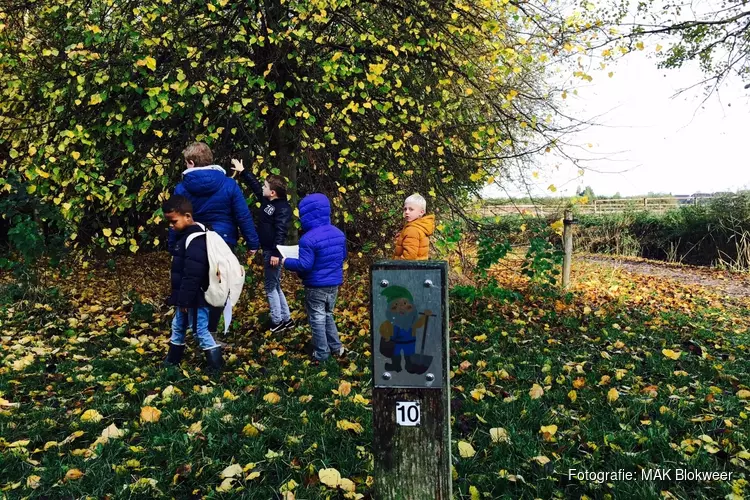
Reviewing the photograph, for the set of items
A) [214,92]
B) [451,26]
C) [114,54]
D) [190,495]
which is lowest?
[190,495]

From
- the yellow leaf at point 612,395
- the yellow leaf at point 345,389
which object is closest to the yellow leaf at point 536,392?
the yellow leaf at point 612,395

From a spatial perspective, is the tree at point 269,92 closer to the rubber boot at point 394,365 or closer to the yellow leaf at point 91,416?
the yellow leaf at point 91,416

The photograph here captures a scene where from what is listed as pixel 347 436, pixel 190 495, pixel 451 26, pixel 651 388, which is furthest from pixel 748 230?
pixel 190 495

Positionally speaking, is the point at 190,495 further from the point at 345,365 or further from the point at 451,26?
the point at 451,26

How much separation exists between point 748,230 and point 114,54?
15.3 m

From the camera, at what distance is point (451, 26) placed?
21.1 feet

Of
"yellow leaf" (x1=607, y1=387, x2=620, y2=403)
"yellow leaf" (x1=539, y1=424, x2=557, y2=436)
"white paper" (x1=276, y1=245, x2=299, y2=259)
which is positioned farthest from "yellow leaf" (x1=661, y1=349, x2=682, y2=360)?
"white paper" (x1=276, y1=245, x2=299, y2=259)

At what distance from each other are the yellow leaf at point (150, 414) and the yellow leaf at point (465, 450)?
194 cm

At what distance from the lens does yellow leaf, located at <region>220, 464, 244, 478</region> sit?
257 centimetres

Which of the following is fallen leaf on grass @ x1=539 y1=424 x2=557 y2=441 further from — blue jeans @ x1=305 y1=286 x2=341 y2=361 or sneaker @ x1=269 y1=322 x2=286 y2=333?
sneaker @ x1=269 y1=322 x2=286 y2=333

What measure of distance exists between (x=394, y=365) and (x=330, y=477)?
947 mm

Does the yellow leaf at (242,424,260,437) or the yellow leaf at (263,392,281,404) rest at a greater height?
the yellow leaf at (263,392,281,404)

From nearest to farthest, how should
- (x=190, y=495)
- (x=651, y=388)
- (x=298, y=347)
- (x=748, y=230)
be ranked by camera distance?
1. (x=190, y=495)
2. (x=651, y=388)
3. (x=298, y=347)
4. (x=748, y=230)

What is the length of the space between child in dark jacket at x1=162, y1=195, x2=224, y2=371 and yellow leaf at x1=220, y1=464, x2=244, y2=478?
1808mm
